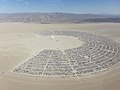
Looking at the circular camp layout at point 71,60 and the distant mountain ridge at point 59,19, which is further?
the distant mountain ridge at point 59,19

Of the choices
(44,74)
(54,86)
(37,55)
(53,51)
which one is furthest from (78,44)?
(54,86)

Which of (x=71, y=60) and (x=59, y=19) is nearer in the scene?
(x=71, y=60)

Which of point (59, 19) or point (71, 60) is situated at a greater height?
point (71, 60)

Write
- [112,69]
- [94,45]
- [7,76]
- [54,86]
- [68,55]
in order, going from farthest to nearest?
[94,45], [68,55], [112,69], [7,76], [54,86]

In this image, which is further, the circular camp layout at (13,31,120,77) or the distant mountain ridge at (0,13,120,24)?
the distant mountain ridge at (0,13,120,24)

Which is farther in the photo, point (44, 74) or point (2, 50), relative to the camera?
point (2, 50)

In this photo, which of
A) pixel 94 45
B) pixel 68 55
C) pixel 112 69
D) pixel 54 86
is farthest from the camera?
pixel 94 45

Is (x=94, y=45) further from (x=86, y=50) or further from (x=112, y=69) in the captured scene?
(x=112, y=69)

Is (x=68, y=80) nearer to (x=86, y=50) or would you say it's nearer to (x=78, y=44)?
(x=86, y=50)

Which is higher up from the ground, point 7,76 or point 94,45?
point 94,45
